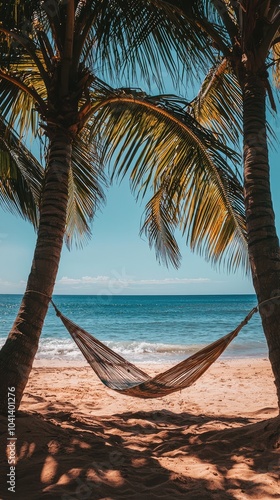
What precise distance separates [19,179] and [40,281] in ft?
6.91

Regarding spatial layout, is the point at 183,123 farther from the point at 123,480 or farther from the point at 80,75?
the point at 123,480

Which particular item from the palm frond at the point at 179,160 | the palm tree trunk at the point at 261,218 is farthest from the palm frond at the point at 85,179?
the palm tree trunk at the point at 261,218

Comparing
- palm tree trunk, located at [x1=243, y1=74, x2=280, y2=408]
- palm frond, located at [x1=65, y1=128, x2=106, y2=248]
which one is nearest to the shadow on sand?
palm tree trunk, located at [x1=243, y1=74, x2=280, y2=408]

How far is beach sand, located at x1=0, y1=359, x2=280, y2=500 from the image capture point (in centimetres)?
203

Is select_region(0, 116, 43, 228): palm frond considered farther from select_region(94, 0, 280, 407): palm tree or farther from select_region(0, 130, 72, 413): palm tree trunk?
select_region(94, 0, 280, 407): palm tree

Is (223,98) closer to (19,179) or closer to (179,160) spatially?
(179,160)

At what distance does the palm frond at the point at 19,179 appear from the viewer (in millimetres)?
4320

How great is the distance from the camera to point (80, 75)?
3.21 meters

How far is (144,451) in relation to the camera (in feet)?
8.92

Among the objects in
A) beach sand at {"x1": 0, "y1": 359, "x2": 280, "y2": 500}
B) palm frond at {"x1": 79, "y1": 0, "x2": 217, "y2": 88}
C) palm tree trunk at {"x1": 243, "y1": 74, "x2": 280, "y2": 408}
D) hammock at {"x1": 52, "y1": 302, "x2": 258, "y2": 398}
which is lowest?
beach sand at {"x1": 0, "y1": 359, "x2": 280, "y2": 500}

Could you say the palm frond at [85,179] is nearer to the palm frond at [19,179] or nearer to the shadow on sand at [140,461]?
the palm frond at [19,179]

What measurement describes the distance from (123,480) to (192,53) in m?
2.74

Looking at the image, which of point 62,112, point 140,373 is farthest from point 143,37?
point 140,373

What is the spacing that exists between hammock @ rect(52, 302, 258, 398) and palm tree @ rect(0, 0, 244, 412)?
35 cm
